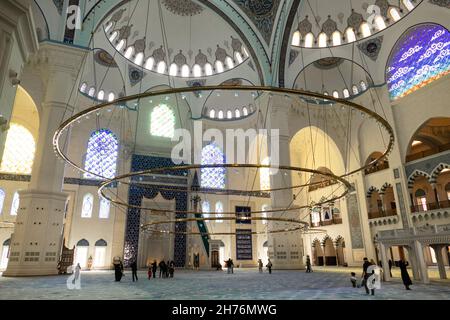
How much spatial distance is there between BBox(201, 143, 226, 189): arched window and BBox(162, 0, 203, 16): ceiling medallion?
786cm

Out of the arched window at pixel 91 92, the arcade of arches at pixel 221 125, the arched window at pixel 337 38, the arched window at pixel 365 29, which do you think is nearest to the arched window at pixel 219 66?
the arcade of arches at pixel 221 125

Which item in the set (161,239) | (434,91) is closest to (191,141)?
(161,239)

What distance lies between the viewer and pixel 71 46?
1049cm

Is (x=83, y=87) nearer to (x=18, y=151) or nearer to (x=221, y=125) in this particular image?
(x=18, y=151)

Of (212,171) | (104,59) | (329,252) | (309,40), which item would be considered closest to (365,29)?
(309,40)

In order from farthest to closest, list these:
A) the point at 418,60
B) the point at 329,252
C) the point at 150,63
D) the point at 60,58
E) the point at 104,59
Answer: the point at 329,252
the point at 150,63
the point at 104,59
the point at 418,60
the point at 60,58

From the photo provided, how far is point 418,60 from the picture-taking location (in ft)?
47.2

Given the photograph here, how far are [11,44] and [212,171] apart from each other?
16.2 meters

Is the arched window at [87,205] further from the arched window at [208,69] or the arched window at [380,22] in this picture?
the arched window at [380,22]

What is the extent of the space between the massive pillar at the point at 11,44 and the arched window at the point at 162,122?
48.7 feet

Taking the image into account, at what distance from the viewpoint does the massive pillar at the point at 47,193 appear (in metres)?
8.74

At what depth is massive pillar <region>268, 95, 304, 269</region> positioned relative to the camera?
1282 centimetres

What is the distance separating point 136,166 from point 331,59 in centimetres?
1257

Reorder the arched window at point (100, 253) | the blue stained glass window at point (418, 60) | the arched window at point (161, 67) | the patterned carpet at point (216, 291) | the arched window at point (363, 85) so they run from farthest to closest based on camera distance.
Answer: the arched window at point (161, 67)
the arched window at point (363, 85)
the arched window at point (100, 253)
the blue stained glass window at point (418, 60)
the patterned carpet at point (216, 291)
